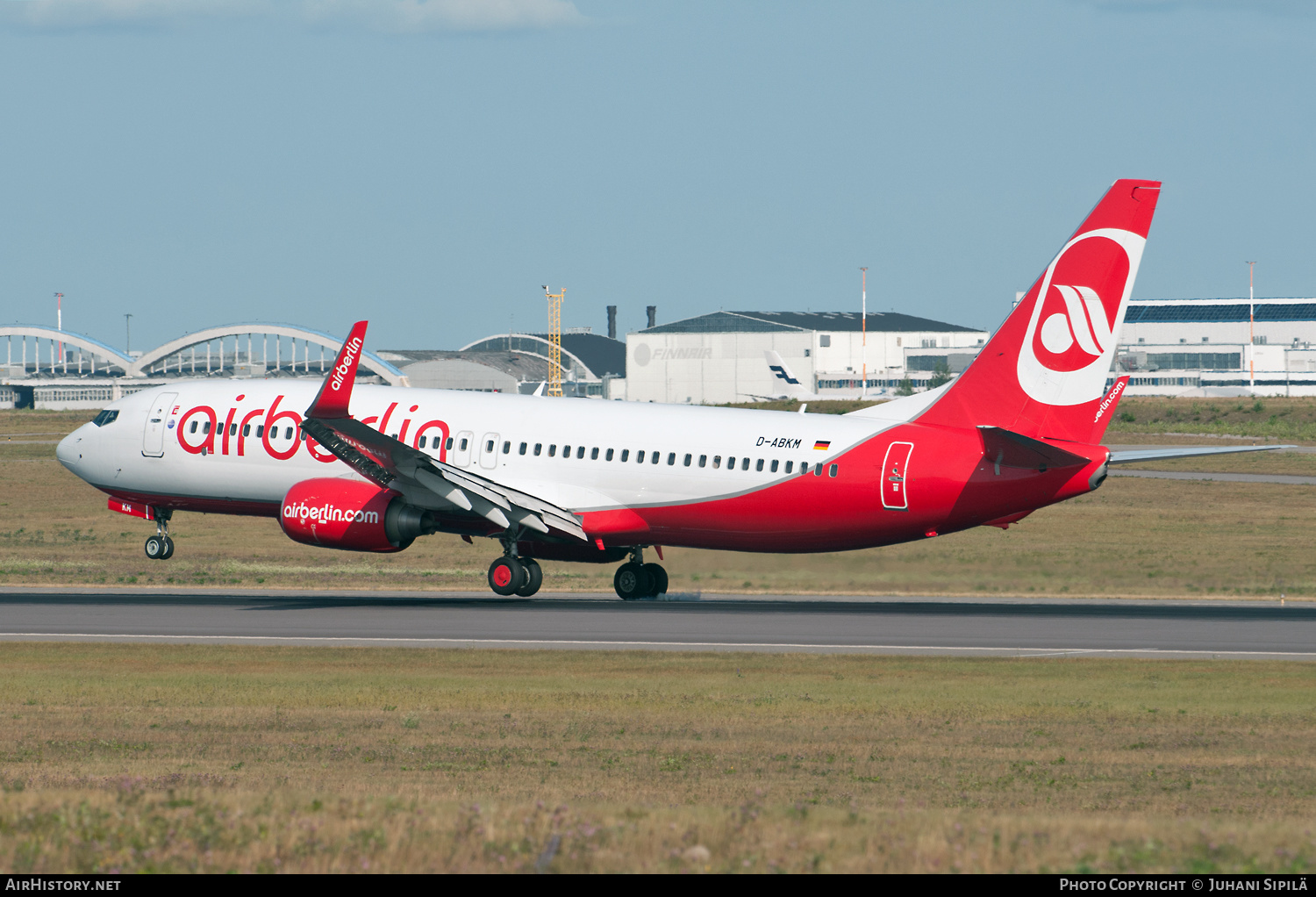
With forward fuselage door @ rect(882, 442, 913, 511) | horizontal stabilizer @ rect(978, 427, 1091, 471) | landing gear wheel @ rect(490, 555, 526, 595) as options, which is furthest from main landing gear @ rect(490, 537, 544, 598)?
horizontal stabilizer @ rect(978, 427, 1091, 471)

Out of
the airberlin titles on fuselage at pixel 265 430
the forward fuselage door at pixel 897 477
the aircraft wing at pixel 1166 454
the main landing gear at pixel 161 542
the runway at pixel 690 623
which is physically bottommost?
the runway at pixel 690 623

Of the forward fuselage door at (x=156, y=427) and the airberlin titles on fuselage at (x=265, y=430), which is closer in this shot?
the airberlin titles on fuselage at (x=265, y=430)

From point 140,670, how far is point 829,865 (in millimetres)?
18132

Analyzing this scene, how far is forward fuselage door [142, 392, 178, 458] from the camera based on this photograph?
145ft

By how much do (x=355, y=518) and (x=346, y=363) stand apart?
4608 millimetres

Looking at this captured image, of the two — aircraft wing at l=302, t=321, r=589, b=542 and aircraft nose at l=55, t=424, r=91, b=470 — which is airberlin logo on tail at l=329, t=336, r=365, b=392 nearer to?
aircraft wing at l=302, t=321, r=589, b=542

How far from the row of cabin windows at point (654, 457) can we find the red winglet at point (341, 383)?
4.77 metres

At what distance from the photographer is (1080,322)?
1403 inches

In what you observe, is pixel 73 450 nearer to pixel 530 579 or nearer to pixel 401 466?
pixel 401 466

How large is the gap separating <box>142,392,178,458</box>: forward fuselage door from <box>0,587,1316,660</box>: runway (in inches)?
176

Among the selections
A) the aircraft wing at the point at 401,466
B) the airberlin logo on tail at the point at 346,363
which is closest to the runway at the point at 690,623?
the aircraft wing at the point at 401,466

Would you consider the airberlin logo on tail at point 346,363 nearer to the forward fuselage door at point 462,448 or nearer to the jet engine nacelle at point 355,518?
the jet engine nacelle at point 355,518

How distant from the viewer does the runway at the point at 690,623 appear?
3031cm

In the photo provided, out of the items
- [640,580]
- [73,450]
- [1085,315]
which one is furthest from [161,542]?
[1085,315]
